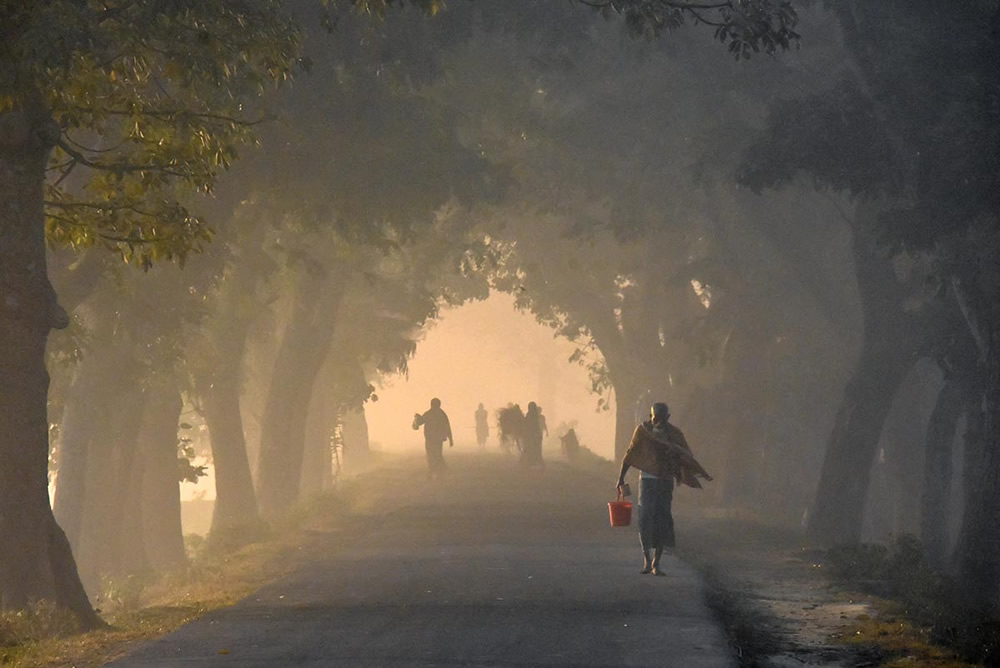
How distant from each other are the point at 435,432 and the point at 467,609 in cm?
2281

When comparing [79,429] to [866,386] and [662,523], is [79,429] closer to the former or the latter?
[662,523]

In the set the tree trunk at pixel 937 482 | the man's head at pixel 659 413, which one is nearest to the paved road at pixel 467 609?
the man's head at pixel 659 413

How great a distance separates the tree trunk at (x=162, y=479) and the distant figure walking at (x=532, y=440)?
1301cm

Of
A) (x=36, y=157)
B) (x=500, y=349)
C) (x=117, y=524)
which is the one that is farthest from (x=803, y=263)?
(x=500, y=349)

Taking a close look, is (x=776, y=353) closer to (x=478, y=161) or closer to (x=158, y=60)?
(x=478, y=161)

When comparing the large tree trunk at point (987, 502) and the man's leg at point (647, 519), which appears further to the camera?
the large tree trunk at point (987, 502)

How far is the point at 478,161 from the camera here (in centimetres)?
2436

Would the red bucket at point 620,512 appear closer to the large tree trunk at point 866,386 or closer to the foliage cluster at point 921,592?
the foliage cluster at point 921,592

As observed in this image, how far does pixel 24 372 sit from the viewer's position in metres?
12.4

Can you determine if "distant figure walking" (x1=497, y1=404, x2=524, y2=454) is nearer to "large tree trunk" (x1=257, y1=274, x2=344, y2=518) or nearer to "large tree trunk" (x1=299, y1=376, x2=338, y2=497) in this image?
"large tree trunk" (x1=299, y1=376, x2=338, y2=497)

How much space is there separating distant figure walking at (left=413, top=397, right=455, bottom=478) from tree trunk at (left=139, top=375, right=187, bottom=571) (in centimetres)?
756

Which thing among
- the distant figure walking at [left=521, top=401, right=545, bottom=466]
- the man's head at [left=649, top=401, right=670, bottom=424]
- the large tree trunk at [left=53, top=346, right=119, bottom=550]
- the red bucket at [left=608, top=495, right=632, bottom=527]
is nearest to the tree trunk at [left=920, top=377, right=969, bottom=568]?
the red bucket at [left=608, top=495, right=632, bottom=527]

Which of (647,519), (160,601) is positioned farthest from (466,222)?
(647,519)

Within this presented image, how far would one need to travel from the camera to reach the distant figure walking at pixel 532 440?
Result: 38.9m
